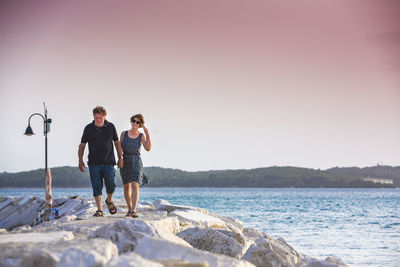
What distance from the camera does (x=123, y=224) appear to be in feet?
16.9

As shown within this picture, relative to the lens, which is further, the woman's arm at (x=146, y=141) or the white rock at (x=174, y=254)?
the woman's arm at (x=146, y=141)

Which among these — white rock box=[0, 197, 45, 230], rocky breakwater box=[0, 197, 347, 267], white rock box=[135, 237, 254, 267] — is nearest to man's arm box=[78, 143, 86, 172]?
rocky breakwater box=[0, 197, 347, 267]

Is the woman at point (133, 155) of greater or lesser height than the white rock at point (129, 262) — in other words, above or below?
above

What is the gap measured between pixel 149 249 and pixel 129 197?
390 cm

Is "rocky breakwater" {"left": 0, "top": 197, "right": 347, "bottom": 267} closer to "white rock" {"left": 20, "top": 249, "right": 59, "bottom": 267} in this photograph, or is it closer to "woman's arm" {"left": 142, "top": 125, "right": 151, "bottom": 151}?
"white rock" {"left": 20, "top": 249, "right": 59, "bottom": 267}

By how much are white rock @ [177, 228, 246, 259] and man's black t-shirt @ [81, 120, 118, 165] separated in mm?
1930

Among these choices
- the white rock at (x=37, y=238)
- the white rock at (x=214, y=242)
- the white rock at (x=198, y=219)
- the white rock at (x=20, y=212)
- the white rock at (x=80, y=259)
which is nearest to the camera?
the white rock at (x=80, y=259)

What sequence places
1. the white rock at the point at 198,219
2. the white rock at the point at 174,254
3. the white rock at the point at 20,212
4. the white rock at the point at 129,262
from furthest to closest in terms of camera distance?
the white rock at the point at 20,212, the white rock at the point at 198,219, the white rock at the point at 174,254, the white rock at the point at 129,262

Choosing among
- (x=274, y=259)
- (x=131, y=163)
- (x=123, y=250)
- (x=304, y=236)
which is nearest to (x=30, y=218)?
(x=304, y=236)

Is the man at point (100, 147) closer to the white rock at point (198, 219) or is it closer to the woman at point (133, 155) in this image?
the woman at point (133, 155)

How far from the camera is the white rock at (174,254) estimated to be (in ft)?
13.6

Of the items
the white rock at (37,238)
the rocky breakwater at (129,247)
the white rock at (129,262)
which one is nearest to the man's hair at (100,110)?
the rocky breakwater at (129,247)

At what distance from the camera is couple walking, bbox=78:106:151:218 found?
7.89 m

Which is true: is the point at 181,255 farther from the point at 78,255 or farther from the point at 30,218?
the point at 30,218
